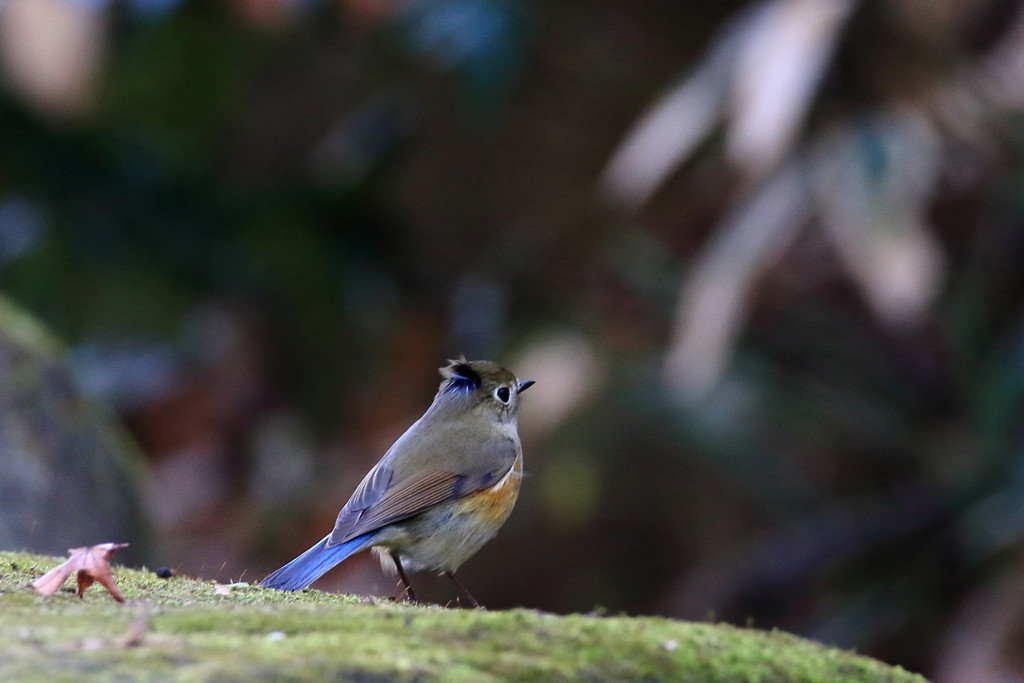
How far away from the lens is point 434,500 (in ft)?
11.4

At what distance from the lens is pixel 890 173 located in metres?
5.87

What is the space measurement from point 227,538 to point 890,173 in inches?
181

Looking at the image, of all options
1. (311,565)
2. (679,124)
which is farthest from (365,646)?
(679,124)

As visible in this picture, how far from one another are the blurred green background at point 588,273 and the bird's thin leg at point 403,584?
101 inches

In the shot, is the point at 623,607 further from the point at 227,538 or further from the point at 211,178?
the point at 211,178

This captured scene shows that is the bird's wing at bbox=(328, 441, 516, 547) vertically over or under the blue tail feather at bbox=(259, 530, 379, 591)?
over

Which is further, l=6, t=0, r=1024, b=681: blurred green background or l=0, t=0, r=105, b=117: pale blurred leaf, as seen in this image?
l=6, t=0, r=1024, b=681: blurred green background

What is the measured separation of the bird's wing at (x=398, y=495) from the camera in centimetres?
337

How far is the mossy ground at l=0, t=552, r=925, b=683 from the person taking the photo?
5.73 feet

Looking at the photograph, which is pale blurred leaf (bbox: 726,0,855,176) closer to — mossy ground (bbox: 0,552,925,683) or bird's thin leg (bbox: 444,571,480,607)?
bird's thin leg (bbox: 444,571,480,607)

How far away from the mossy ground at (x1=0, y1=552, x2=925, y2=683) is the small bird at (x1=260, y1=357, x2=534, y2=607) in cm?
89

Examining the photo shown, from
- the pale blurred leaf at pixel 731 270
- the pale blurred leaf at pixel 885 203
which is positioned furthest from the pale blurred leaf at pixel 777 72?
the pale blurred leaf at pixel 885 203

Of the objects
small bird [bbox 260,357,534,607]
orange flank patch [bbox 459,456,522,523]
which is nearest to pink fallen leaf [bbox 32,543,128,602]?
small bird [bbox 260,357,534,607]

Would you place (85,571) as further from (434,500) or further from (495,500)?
(495,500)
